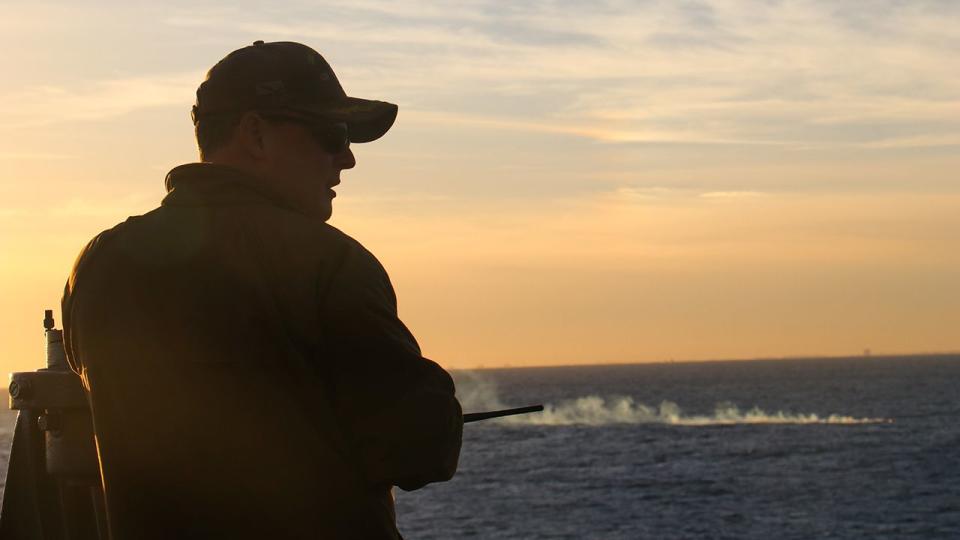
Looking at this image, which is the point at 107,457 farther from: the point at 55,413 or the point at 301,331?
the point at 55,413

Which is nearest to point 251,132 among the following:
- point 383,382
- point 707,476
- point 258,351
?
point 258,351

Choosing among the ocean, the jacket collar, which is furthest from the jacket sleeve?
the ocean

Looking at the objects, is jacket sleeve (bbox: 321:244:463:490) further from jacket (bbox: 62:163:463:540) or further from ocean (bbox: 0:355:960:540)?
ocean (bbox: 0:355:960:540)

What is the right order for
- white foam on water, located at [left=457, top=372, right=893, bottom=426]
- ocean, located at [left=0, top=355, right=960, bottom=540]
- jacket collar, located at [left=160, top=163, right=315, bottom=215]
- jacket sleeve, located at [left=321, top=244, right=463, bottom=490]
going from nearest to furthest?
jacket sleeve, located at [left=321, top=244, right=463, bottom=490] → jacket collar, located at [left=160, top=163, right=315, bottom=215] → ocean, located at [left=0, top=355, right=960, bottom=540] → white foam on water, located at [left=457, top=372, right=893, bottom=426]

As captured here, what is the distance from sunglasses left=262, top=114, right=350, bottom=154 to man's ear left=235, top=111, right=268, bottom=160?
0.02m

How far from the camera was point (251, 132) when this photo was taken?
9.14 ft

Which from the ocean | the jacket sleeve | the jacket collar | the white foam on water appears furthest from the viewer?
the white foam on water

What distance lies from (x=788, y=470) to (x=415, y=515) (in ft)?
106

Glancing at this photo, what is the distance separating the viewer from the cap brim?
110 inches

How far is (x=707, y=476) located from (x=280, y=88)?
106 metres

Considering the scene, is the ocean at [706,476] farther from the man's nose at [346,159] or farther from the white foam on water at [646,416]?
the man's nose at [346,159]

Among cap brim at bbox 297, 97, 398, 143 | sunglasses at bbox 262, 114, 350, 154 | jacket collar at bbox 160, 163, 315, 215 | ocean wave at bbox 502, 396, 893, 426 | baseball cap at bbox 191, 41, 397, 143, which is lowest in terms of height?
jacket collar at bbox 160, 163, 315, 215

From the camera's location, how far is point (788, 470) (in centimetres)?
10981

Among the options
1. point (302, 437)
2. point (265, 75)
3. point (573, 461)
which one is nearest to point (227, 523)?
point (302, 437)
